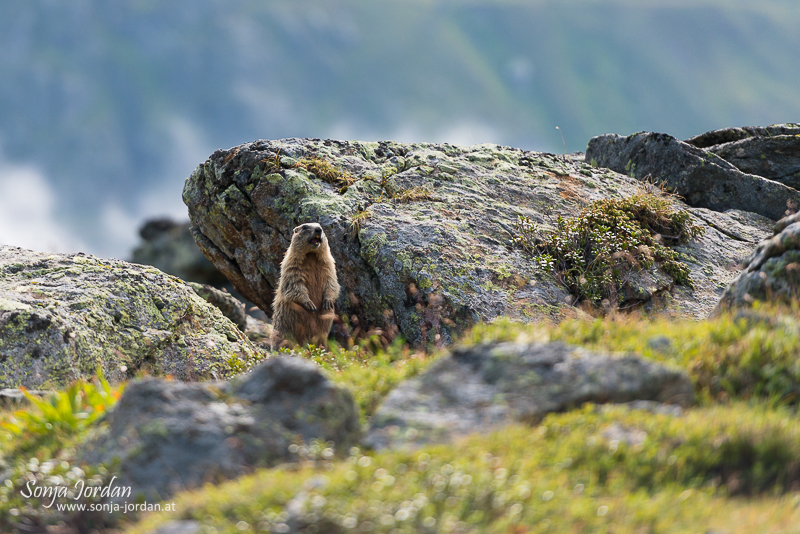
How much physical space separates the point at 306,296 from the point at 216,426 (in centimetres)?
701

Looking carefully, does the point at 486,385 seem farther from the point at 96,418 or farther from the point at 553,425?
the point at 96,418

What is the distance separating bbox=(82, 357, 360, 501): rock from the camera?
441 centimetres

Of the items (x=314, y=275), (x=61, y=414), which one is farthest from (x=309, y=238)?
(x=61, y=414)

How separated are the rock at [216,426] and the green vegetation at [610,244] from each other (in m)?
6.85

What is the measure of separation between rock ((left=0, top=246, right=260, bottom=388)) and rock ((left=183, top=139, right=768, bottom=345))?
7.47 feet

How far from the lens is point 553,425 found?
4332mm

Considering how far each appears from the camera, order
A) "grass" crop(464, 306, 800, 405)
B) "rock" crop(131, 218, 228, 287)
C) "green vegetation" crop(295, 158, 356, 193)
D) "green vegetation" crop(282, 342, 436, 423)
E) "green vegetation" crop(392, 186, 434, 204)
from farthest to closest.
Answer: "rock" crop(131, 218, 228, 287)
"green vegetation" crop(295, 158, 356, 193)
"green vegetation" crop(392, 186, 434, 204)
"green vegetation" crop(282, 342, 436, 423)
"grass" crop(464, 306, 800, 405)

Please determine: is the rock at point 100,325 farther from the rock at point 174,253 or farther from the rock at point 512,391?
the rock at point 174,253

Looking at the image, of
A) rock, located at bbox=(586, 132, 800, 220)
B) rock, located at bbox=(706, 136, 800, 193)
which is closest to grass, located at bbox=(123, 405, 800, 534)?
rock, located at bbox=(586, 132, 800, 220)

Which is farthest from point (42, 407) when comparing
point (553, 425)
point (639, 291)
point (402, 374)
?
point (639, 291)

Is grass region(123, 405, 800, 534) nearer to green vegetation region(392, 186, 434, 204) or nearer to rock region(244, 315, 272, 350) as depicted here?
green vegetation region(392, 186, 434, 204)

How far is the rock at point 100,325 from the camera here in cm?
834

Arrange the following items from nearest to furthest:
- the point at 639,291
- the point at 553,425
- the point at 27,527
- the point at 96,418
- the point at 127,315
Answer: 1. the point at 553,425
2. the point at 27,527
3. the point at 96,418
4. the point at 127,315
5. the point at 639,291

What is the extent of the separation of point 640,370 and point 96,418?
15.8ft
